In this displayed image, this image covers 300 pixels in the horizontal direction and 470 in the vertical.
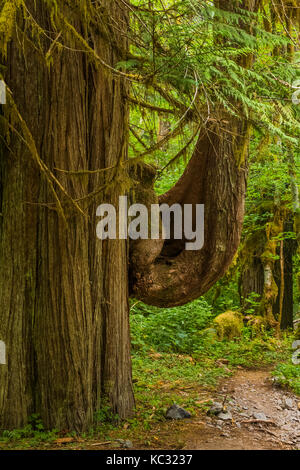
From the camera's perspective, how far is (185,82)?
14.4 ft

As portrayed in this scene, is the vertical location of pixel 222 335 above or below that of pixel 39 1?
below

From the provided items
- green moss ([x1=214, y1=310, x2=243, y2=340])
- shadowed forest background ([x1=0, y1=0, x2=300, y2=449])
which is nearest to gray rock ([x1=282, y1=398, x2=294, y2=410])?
shadowed forest background ([x1=0, y1=0, x2=300, y2=449])

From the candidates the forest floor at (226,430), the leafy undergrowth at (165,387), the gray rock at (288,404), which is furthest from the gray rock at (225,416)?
the gray rock at (288,404)

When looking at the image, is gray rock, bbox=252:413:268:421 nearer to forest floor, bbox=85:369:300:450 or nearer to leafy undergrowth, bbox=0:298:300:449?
forest floor, bbox=85:369:300:450

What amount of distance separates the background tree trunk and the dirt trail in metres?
1.11

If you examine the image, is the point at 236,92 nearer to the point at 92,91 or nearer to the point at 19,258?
the point at 92,91

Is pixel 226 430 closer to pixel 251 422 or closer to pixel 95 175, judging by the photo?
pixel 251 422

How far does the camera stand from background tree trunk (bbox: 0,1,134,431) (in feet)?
15.1

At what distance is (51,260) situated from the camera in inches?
183

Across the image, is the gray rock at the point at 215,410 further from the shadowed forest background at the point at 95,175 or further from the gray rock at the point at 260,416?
the gray rock at the point at 260,416

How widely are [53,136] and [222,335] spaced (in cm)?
732

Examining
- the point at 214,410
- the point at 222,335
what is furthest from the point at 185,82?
the point at 222,335

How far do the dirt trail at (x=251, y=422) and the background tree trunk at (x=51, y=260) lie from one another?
43.7 inches

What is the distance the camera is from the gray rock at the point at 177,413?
5.31 metres
